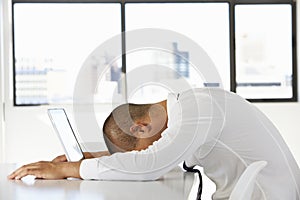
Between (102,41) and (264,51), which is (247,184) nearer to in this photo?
(102,41)

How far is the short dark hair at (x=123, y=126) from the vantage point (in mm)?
1619

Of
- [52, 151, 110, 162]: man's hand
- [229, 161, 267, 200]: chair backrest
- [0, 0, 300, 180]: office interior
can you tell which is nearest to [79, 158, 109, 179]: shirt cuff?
[52, 151, 110, 162]: man's hand

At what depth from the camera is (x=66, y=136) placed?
1951 millimetres

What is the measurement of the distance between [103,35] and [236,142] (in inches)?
142

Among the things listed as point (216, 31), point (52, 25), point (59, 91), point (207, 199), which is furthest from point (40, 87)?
point (207, 199)

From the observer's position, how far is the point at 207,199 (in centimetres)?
272

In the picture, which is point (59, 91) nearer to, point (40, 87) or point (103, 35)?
point (40, 87)

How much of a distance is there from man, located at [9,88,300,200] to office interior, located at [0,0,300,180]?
3.32 m

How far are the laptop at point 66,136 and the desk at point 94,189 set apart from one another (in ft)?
0.95

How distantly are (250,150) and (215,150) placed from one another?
4.3 inches

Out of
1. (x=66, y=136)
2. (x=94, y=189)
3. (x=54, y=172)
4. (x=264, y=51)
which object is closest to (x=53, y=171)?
(x=54, y=172)

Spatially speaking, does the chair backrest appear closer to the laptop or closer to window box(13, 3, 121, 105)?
the laptop

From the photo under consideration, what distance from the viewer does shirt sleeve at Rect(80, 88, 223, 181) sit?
1.48 m

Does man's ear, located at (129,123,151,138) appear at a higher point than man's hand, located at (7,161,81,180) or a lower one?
higher
